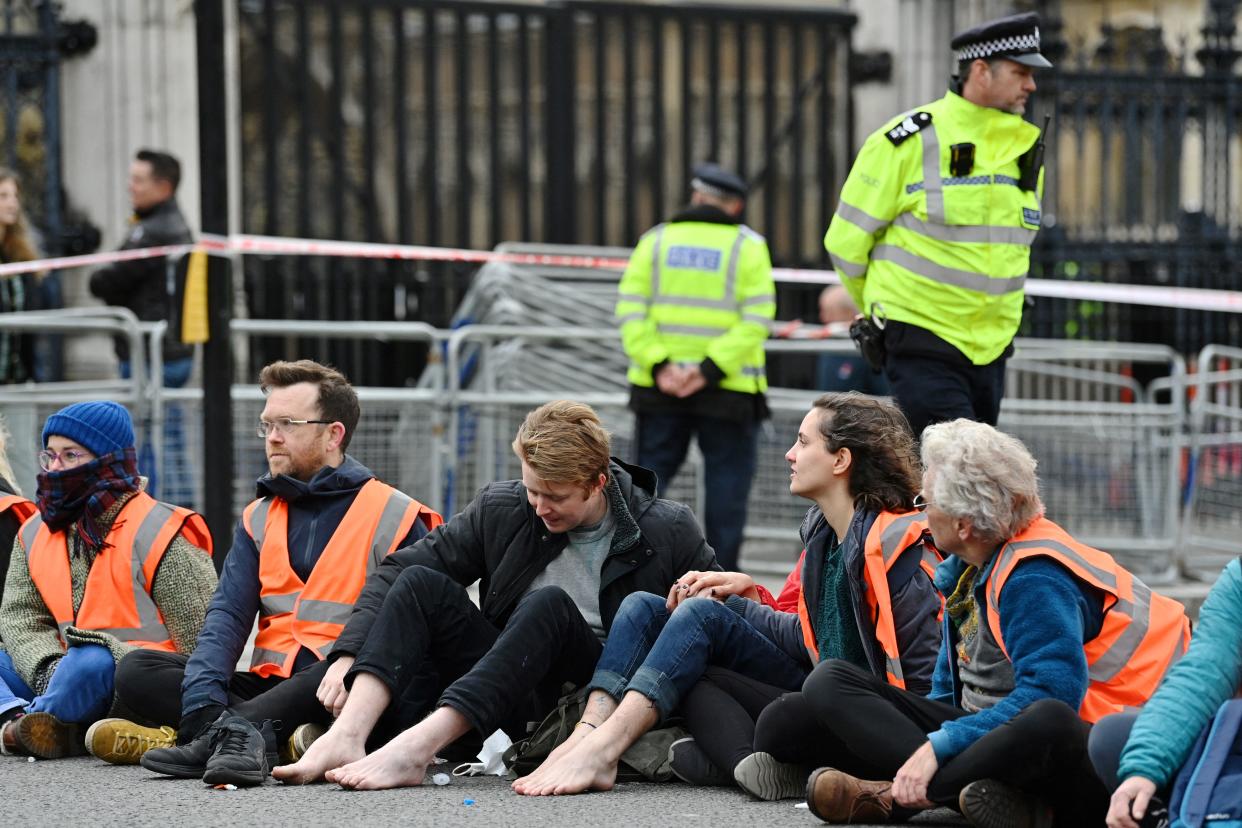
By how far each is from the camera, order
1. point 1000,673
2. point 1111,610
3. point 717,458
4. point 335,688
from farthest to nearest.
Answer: point 717,458, point 335,688, point 1000,673, point 1111,610

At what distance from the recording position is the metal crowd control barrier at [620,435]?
398 inches

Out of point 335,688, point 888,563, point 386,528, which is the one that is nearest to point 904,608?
point 888,563

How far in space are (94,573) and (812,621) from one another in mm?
2128

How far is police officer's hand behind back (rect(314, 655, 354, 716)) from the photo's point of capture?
5.68 meters

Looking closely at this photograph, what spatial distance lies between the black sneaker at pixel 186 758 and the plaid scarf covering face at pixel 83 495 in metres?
0.83

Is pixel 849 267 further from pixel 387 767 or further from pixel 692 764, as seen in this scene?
pixel 387 767

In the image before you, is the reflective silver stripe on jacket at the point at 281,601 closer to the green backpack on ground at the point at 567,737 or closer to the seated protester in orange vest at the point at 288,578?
the seated protester in orange vest at the point at 288,578

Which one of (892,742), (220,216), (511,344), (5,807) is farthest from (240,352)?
(892,742)

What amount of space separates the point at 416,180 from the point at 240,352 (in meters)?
1.70

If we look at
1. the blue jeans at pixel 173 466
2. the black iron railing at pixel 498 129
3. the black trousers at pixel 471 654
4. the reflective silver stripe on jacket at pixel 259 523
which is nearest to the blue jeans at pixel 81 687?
the reflective silver stripe on jacket at pixel 259 523

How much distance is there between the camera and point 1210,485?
10883 mm

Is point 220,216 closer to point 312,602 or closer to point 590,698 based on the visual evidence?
point 312,602

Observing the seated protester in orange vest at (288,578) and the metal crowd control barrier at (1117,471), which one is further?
the metal crowd control barrier at (1117,471)

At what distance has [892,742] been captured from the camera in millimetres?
4969
